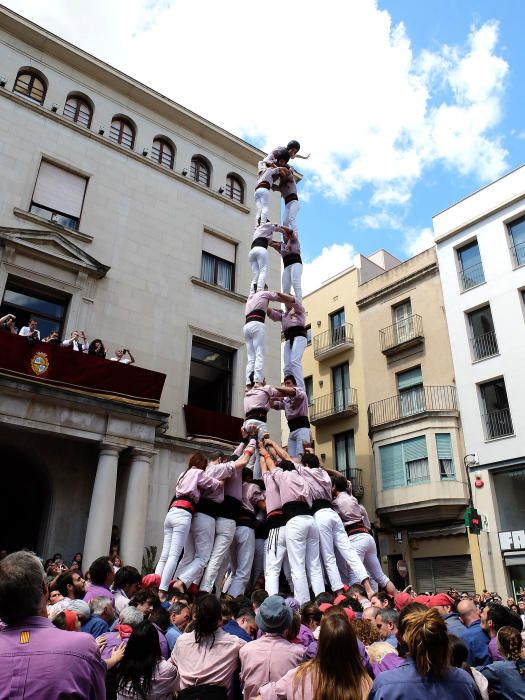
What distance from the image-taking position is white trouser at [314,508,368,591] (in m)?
8.09

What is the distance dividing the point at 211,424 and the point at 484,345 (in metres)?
12.3

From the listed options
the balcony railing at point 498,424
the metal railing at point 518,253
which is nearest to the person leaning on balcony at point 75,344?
the balcony railing at point 498,424

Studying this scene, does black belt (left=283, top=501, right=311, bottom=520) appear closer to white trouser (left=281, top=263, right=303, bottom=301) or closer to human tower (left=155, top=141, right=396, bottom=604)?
human tower (left=155, top=141, right=396, bottom=604)

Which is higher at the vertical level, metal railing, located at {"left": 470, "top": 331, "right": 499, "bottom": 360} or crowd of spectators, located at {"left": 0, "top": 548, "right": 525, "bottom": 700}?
metal railing, located at {"left": 470, "top": 331, "right": 499, "bottom": 360}

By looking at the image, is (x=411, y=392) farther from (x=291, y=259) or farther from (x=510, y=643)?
(x=510, y=643)

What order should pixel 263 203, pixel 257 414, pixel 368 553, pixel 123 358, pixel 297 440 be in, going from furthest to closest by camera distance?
pixel 123 358
pixel 263 203
pixel 297 440
pixel 257 414
pixel 368 553

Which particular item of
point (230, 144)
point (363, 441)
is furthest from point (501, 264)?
point (230, 144)

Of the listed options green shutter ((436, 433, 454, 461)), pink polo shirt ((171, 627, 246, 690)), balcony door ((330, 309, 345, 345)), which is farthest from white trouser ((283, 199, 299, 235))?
balcony door ((330, 309, 345, 345))

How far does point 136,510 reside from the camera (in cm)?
1473

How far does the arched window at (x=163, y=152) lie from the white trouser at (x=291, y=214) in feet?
31.9

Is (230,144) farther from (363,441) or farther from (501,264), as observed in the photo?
(363,441)

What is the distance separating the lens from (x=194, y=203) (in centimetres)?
2189

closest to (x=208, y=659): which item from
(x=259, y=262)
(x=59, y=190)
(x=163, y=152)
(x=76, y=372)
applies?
(x=259, y=262)

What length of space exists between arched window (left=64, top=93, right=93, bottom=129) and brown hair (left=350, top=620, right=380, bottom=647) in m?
→ 20.0
